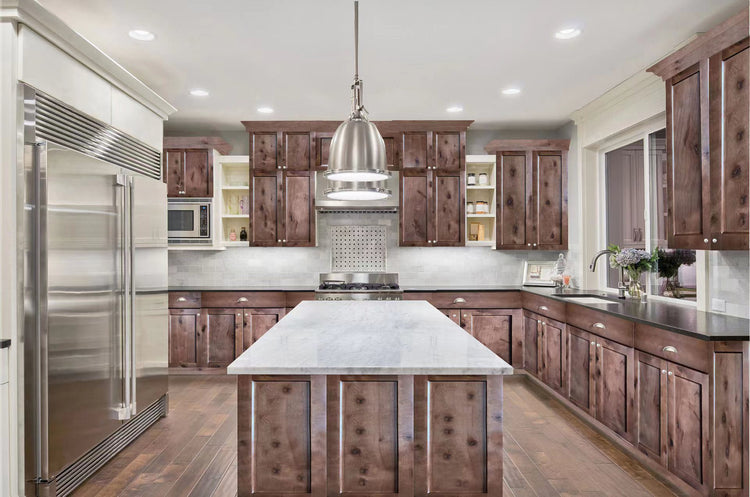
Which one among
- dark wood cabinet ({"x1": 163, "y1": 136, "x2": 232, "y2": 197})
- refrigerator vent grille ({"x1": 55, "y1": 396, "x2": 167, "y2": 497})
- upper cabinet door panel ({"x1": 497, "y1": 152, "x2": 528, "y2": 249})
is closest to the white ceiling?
dark wood cabinet ({"x1": 163, "y1": 136, "x2": 232, "y2": 197})

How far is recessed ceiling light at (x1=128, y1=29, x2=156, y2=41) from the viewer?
322 centimetres

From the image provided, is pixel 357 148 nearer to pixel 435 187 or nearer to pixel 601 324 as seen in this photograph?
pixel 601 324

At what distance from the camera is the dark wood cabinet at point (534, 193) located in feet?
17.9

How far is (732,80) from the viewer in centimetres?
266

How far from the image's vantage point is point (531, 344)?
198 inches

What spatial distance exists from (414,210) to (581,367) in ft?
8.05

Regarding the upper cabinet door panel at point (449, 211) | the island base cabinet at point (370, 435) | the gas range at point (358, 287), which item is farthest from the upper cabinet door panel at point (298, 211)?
the island base cabinet at point (370, 435)

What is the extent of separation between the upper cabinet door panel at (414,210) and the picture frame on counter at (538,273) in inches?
51.2

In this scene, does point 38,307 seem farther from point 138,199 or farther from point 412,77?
point 412,77

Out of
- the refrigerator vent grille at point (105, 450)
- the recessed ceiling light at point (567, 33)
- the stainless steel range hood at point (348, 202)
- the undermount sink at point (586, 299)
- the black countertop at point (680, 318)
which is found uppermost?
the recessed ceiling light at point (567, 33)

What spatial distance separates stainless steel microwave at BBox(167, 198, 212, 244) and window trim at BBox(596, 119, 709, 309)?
14.0 feet

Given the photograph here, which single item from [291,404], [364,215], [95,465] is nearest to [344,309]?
[291,404]

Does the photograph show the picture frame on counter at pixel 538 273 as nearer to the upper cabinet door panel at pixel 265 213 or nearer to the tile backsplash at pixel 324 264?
the tile backsplash at pixel 324 264

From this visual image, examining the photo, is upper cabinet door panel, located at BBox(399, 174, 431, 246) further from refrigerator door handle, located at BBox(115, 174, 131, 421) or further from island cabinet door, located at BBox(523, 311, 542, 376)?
refrigerator door handle, located at BBox(115, 174, 131, 421)
